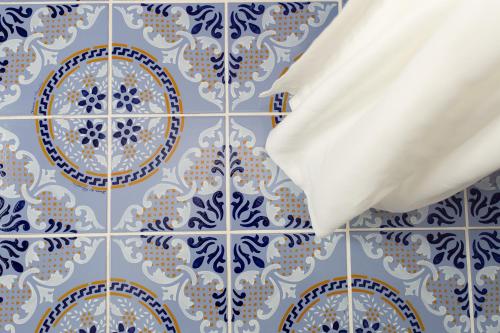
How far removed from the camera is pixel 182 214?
39.6 inches

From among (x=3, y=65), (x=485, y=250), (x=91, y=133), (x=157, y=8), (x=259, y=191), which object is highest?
(x=157, y=8)

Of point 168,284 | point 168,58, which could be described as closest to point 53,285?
point 168,284

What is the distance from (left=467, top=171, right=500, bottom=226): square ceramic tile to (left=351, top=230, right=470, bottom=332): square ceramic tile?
0.16 feet

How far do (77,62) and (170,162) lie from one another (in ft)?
0.79

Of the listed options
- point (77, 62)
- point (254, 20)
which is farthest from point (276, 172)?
point (77, 62)

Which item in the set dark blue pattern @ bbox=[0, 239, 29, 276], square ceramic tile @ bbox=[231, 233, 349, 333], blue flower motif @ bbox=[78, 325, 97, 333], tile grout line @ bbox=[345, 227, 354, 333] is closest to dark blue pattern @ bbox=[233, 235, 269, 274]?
square ceramic tile @ bbox=[231, 233, 349, 333]

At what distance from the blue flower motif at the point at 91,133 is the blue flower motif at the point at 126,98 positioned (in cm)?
5

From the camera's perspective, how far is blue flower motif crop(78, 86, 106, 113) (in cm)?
102

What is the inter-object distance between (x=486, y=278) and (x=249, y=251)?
15.8 inches

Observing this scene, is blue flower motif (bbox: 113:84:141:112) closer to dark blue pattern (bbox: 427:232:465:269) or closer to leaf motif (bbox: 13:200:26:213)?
leaf motif (bbox: 13:200:26:213)

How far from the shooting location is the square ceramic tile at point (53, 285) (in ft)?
3.22

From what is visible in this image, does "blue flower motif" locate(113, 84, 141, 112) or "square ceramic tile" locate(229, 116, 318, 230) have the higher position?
"blue flower motif" locate(113, 84, 141, 112)

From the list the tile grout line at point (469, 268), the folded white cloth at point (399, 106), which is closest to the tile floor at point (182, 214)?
the tile grout line at point (469, 268)

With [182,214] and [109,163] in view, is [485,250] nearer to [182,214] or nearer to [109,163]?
[182,214]
